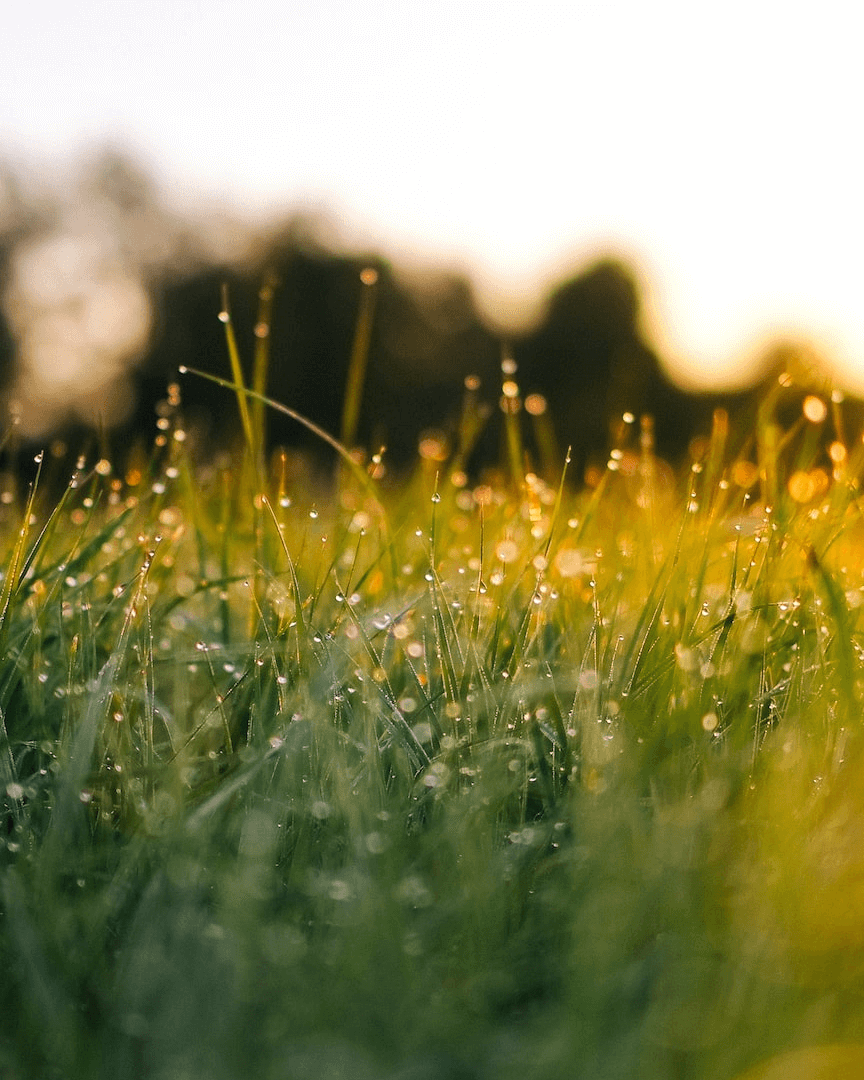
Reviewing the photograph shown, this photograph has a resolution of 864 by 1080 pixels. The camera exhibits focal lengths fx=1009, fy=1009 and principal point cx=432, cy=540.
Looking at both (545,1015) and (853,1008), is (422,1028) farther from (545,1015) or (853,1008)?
(853,1008)

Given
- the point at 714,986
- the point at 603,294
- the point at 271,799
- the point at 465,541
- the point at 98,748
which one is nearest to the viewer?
the point at 714,986

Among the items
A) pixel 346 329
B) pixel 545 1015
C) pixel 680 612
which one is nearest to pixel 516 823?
pixel 545 1015

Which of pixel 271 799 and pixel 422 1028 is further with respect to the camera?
pixel 271 799

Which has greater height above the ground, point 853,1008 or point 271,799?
point 853,1008

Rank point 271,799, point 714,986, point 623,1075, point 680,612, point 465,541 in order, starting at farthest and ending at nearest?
point 465,541
point 680,612
point 271,799
point 714,986
point 623,1075

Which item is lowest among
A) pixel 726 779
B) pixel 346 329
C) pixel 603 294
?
pixel 346 329

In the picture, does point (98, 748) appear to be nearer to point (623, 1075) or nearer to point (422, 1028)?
point (422, 1028)
